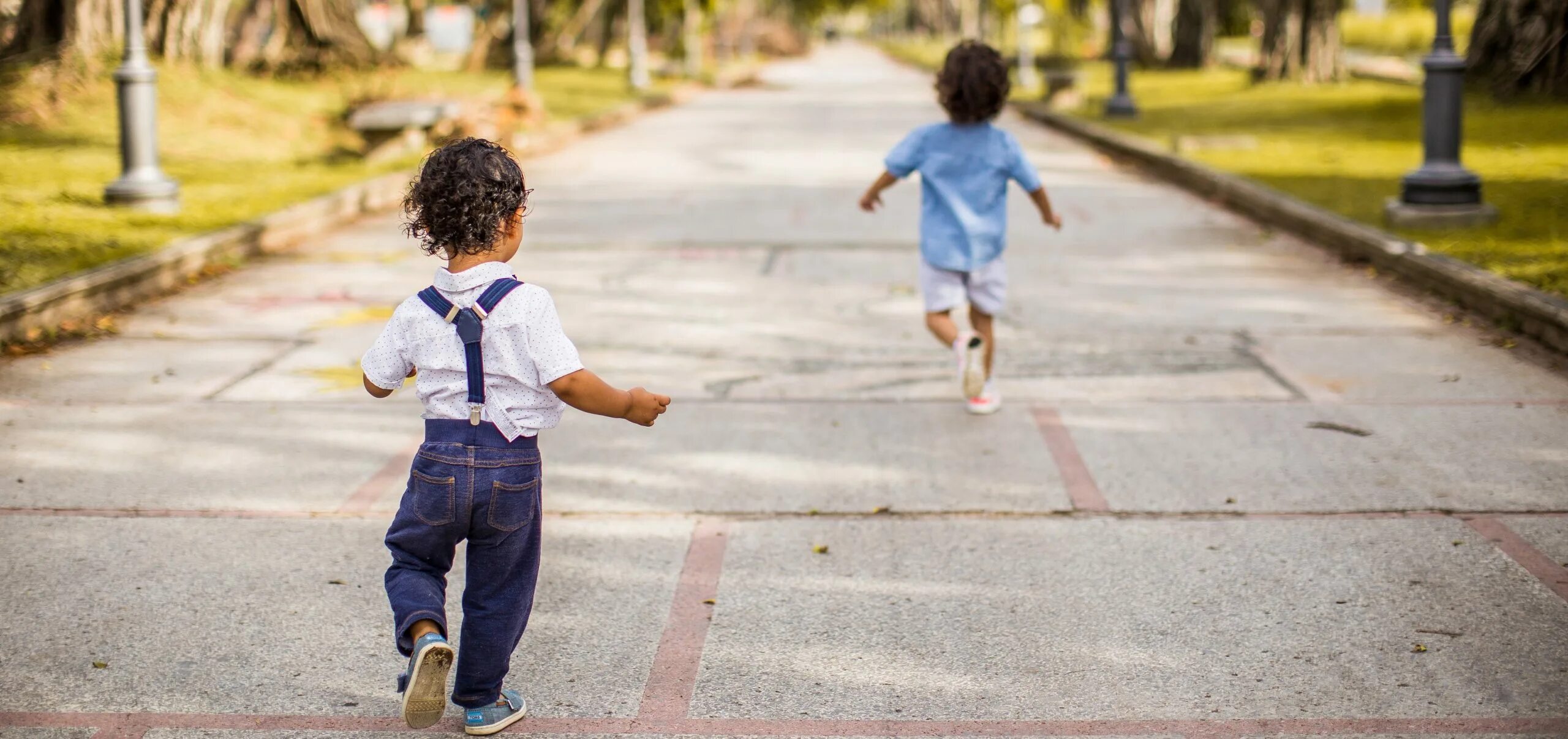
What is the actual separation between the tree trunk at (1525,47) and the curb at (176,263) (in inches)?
533

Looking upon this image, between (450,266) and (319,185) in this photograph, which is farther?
(319,185)

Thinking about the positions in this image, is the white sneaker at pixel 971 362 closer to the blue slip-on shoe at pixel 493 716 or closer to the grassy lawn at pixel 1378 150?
the blue slip-on shoe at pixel 493 716

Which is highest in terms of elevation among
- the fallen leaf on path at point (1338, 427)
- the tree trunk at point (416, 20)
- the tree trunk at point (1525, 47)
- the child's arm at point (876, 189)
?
the tree trunk at point (416, 20)

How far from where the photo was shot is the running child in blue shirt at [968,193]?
6406mm

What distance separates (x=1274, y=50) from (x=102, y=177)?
2233 centimetres

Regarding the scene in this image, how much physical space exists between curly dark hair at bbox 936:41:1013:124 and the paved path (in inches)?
51.1

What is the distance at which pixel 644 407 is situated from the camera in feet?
11.1

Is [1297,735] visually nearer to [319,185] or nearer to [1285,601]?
[1285,601]

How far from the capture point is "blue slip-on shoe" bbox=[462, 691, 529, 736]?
357 centimetres

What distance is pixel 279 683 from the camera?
3.85 metres

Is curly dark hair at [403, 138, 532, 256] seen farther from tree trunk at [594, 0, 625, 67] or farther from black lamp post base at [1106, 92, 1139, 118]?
tree trunk at [594, 0, 625, 67]

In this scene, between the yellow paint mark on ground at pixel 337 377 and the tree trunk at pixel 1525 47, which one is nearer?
the yellow paint mark on ground at pixel 337 377

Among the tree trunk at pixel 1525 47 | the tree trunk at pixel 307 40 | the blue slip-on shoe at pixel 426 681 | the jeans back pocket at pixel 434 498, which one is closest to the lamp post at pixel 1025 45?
the tree trunk at pixel 1525 47

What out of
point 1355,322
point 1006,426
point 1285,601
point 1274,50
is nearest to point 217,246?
point 1006,426
